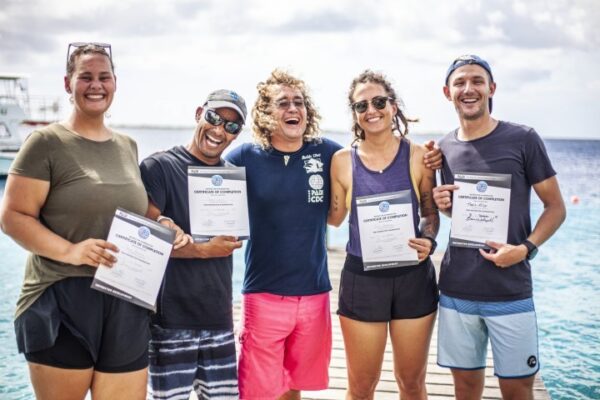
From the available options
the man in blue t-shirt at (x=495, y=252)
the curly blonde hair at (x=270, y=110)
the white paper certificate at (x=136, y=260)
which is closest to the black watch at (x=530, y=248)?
the man in blue t-shirt at (x=495, y=252)

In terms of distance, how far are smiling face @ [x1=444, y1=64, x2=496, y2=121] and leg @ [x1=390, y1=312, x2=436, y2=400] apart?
126cm

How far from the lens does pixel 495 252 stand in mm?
3197

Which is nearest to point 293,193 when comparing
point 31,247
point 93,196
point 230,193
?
point 230,193

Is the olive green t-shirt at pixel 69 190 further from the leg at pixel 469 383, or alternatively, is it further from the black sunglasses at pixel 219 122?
the leg at pixel 469 383

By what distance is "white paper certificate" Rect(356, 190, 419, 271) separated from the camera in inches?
126

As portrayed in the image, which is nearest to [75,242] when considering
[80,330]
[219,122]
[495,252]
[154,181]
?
[80,330]

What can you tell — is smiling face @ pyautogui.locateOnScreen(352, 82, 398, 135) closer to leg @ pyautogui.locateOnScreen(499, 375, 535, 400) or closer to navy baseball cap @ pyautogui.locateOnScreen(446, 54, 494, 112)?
navy baseball cap @ pyautogui.locateOnScreen(446, 54, 494, 112)

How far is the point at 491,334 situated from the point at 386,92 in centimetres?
164

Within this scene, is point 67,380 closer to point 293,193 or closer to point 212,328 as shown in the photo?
Answer: point 212,328

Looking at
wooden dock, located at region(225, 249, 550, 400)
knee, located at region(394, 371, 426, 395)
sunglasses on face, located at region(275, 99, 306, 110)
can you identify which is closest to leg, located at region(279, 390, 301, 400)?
knee, located at region(394, 371, 426, 395)

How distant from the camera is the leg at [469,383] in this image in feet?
11.2

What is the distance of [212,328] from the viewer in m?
3.11

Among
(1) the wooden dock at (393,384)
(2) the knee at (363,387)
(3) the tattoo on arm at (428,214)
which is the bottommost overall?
(1) the wooden dock at (393,384)

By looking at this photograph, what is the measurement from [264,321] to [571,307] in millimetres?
9935
